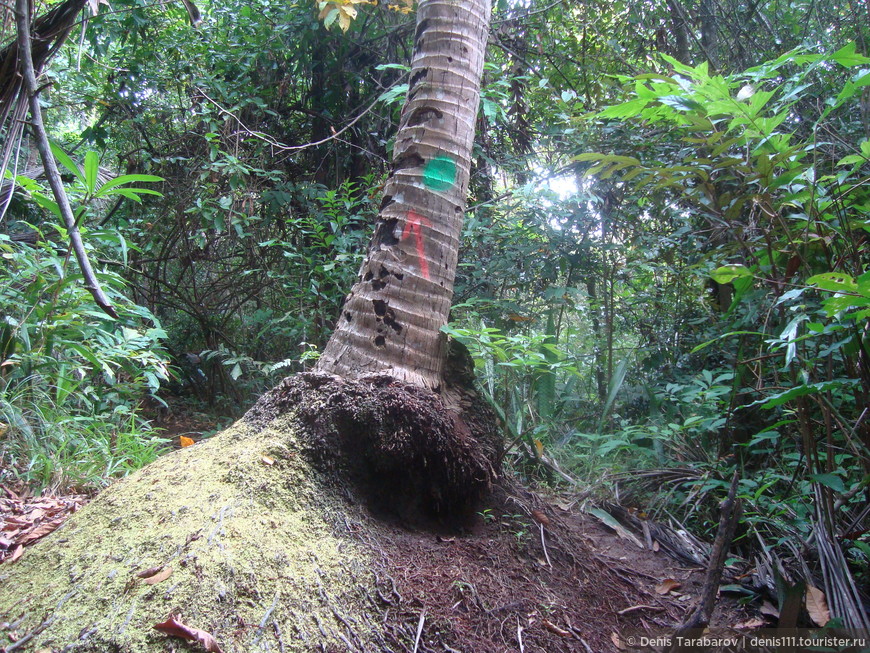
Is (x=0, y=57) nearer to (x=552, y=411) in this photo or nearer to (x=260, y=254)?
(x=260, y=254)

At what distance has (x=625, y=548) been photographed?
2299mm

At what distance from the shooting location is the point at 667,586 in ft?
6.41

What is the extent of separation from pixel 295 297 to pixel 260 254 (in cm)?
81

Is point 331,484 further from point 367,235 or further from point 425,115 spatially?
point 367,235

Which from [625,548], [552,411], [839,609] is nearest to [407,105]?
[625,548]

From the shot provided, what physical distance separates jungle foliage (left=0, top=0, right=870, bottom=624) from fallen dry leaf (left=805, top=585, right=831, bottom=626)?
632 millimetres

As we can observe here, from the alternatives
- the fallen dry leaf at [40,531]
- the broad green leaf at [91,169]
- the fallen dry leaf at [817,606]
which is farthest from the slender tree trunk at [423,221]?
the fallen dry leaf at [817,606]

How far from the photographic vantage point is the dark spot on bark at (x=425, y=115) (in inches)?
85.0

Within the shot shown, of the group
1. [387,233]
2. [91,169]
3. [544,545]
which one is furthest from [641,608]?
[91,169]

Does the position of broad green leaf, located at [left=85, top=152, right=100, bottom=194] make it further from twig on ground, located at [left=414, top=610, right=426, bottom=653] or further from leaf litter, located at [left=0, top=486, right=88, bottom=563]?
twig on ground, located at [left=414, top=610, right=426, bottom=653]

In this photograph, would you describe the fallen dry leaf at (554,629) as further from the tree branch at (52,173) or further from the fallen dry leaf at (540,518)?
the tree branch at (52,173)

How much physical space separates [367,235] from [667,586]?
9.63ft

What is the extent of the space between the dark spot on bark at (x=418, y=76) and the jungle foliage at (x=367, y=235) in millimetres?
1027

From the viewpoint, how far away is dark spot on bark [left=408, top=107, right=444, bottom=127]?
216cm
